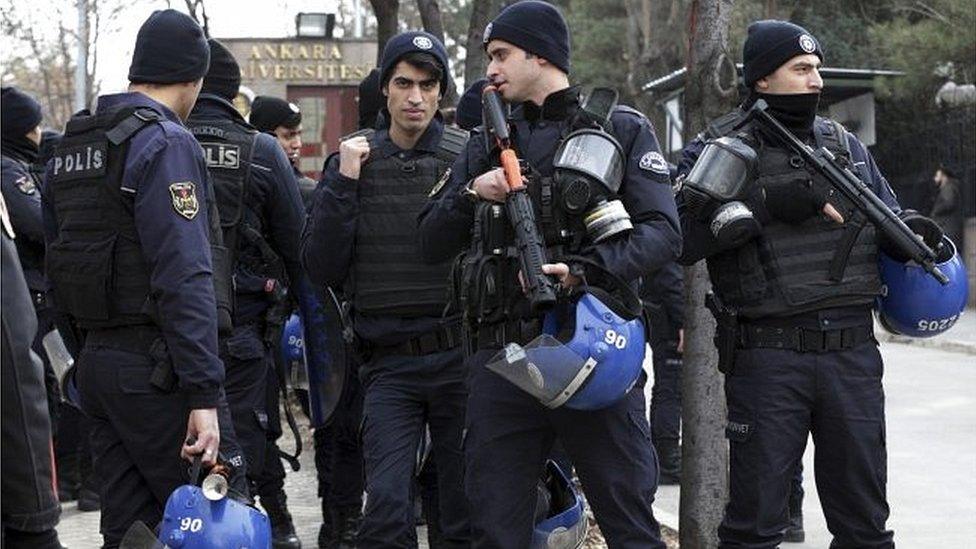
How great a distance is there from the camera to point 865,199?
6000 millimetres

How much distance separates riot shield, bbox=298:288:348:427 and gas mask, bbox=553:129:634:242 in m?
2.28

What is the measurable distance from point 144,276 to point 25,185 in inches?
162

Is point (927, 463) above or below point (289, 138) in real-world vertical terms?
below

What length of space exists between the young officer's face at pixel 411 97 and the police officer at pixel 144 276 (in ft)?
3.75

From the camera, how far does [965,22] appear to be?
24.9m

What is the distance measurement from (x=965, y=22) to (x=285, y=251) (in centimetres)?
1913

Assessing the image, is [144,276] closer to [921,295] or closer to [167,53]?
[167,53]

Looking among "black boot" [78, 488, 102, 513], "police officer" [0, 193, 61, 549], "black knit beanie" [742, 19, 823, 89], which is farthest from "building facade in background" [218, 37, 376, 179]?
"police officer" [0, 193, 61, 549]

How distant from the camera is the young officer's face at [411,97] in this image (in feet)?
22.1

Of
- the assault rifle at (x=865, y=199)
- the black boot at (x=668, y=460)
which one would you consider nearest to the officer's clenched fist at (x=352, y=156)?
the assault rifle at (x=865, y=199)

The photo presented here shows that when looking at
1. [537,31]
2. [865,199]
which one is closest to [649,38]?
[865,199]

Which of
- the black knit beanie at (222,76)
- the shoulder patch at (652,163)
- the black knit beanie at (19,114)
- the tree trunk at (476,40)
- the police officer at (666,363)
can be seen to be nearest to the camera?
the shoulder patch at (652,163)

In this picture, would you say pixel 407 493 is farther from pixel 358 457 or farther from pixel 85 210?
pixel 358 457

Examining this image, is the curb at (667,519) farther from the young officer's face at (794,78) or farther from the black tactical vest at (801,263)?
the young officer's face at (794,78)
